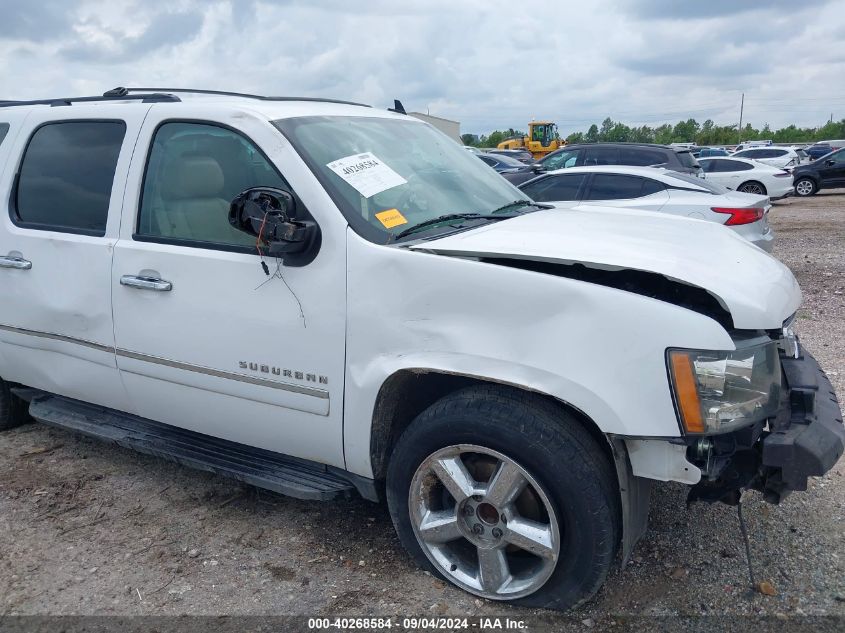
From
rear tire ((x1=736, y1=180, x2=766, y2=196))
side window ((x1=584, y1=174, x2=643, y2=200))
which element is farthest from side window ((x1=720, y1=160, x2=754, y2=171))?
side window ((x1=584, y1=174, x2=643, y2=200))

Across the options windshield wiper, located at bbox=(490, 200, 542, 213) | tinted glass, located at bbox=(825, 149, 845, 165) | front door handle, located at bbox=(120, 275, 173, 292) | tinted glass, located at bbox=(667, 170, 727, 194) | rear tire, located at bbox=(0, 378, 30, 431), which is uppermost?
tinted glass, located at bbox=(825, 149, 845, 165)

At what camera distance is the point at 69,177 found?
379cm

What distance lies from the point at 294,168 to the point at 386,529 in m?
1.73

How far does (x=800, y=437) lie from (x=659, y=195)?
7161 mm

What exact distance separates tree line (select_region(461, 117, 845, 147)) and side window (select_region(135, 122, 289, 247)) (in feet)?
235

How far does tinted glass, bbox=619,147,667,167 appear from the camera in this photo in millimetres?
13016

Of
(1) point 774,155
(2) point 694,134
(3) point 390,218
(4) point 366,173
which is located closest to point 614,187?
(4) point 366,173

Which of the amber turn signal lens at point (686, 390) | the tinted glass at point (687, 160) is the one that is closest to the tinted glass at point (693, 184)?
the tinted glass at point (687, 160)

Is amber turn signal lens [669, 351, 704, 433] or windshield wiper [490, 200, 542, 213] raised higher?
windshield wiper [490, 200, 542, 213]

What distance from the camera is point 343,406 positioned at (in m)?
2.96

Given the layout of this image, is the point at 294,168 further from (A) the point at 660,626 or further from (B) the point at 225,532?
(A) the point at 660,626

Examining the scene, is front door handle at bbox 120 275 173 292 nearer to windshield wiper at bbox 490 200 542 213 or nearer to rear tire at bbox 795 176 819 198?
windshield wiper at bbox 490 200 542 213

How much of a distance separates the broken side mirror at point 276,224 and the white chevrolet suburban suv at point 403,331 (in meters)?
0.01

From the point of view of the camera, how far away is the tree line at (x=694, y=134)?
7706 cm
